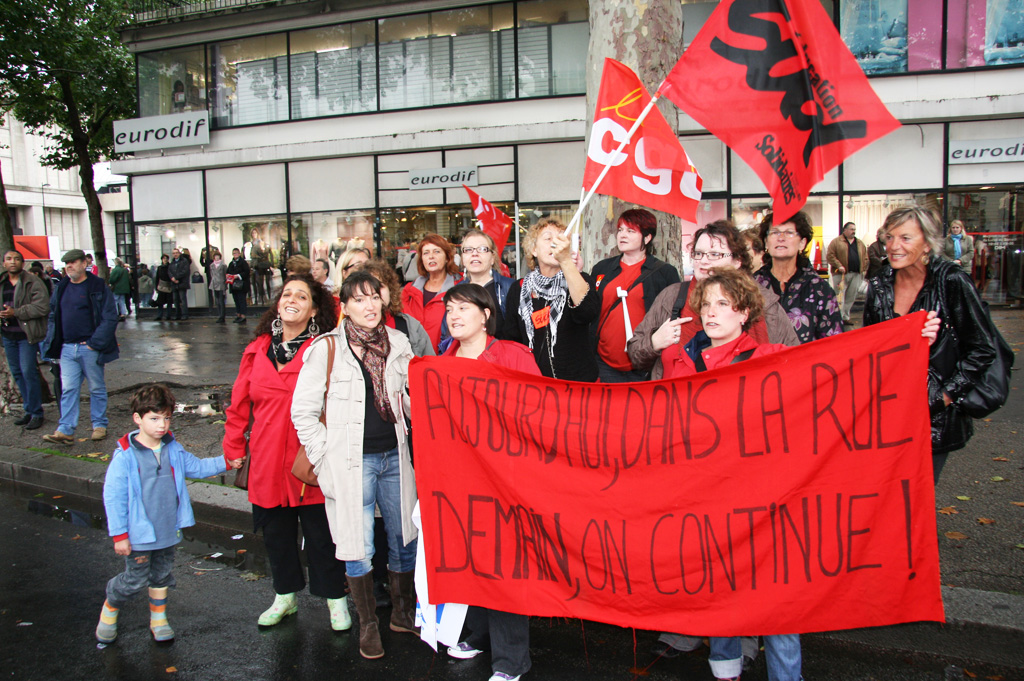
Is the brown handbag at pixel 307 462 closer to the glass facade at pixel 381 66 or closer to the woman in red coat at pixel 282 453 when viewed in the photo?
the woman in red coat at pixel 282 453

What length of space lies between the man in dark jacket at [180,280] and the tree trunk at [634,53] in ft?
55.0

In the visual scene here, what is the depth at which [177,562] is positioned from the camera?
494cm

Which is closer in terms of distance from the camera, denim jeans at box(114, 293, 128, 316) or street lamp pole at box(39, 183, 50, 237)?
denim jeans at box(114, 293, 128, 316)

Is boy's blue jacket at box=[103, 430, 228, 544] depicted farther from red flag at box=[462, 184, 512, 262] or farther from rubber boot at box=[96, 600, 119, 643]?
red flag at box=[462, 184, 512, 262]

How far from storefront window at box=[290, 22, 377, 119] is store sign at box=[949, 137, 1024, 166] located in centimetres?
1335

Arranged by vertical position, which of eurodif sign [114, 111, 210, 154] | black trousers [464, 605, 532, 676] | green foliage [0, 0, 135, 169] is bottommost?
black trousers [464, 605, 532, 676]

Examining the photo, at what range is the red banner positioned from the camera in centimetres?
308

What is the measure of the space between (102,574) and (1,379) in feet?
19.9

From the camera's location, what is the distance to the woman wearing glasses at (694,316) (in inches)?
141

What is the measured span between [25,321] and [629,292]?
24.2 ft

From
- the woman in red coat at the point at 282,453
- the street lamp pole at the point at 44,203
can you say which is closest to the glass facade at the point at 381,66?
the woman in red coat at the point at 282,453

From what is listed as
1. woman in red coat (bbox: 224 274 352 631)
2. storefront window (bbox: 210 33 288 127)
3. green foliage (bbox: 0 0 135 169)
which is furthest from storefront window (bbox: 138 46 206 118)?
woman in red coat (bbox: 224 274 352 631)

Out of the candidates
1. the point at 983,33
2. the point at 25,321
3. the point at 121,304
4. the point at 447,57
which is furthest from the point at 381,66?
the point at 983,33

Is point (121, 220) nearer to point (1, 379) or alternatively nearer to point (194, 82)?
point (194, 82)
